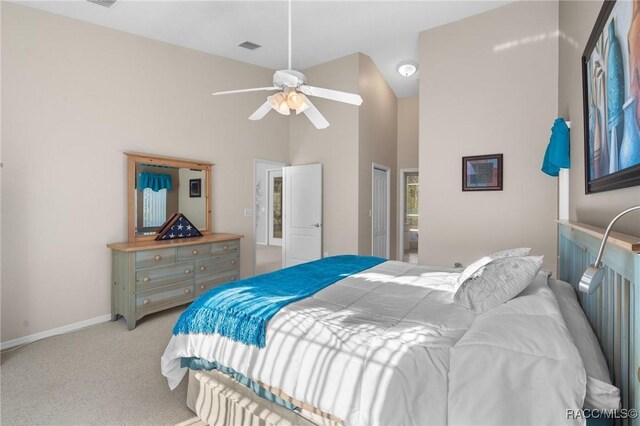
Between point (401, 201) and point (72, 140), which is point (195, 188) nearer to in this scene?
point (72, 140)

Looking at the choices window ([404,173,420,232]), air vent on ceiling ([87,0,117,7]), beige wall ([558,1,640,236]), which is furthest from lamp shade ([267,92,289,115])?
window ([404,173,420,232])

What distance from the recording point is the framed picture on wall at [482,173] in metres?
3.82

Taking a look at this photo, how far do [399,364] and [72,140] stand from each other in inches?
150

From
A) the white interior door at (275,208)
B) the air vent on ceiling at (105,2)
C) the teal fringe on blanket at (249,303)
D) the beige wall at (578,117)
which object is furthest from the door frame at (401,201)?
the air vent on ceiling at (105,2)

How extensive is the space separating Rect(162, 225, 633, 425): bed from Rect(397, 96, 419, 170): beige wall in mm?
4937

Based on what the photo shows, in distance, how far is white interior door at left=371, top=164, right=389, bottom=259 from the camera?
569 centimetres

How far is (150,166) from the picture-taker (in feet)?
13.0

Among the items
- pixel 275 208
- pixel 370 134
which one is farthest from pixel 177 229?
pixel 275 208

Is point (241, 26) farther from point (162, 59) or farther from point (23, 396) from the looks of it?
point (23, 396)

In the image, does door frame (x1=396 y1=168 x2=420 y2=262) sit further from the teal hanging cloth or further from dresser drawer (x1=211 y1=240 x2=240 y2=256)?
the teal hanging cloth

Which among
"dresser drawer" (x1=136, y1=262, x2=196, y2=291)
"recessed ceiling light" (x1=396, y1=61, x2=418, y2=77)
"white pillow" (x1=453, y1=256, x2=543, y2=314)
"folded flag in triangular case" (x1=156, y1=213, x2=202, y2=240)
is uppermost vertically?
"recessed ceiling light" (x1=396, y1=61, x2=418, y2=77)

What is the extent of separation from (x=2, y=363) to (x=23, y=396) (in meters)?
0.75

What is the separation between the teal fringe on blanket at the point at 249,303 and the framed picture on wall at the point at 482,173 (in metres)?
2.33

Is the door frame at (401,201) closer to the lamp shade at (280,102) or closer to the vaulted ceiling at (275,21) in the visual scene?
the vaulted ceiling at (275,21)
